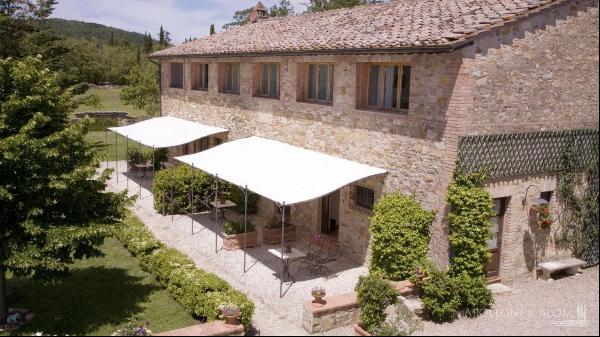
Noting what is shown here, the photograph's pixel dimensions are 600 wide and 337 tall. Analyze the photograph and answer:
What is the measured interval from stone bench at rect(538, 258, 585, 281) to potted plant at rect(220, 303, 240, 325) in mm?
8954

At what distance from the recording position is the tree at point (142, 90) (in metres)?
49.3

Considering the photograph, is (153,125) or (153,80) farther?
(153,80)

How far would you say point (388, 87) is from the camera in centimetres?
1383

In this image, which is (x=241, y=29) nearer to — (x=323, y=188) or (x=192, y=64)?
(x=192, y=64)

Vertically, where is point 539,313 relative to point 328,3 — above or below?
below

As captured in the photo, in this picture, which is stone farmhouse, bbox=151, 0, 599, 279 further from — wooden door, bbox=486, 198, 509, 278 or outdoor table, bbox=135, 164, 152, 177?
outdoor table, bbox=135, 164, 152, 177

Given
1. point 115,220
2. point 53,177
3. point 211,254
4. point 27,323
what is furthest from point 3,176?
point 211,254

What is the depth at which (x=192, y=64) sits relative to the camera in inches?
944

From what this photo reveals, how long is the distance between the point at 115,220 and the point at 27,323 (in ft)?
9.90

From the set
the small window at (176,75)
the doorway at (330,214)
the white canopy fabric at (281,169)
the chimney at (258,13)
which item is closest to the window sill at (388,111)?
the white canopy fabric at (281,169)

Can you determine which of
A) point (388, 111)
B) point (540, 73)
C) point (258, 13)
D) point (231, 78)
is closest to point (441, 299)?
point (388, 111)

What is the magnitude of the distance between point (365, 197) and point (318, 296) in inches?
194

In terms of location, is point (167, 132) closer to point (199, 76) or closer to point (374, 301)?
point (199, 76)

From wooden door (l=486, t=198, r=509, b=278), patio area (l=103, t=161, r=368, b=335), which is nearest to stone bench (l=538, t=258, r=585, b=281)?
wooden door (l=486, t=198, r=509, b=278)
